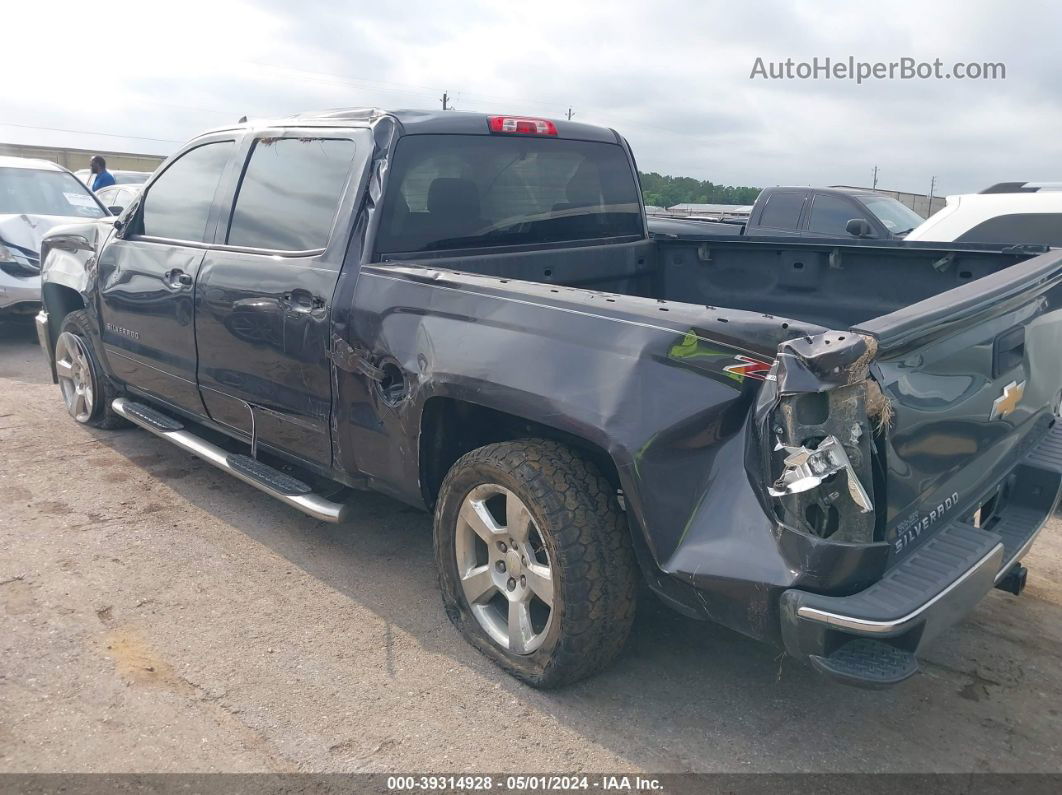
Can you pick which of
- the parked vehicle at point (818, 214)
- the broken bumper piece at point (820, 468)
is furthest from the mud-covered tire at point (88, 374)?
the parked vehicle at point (818, 214)

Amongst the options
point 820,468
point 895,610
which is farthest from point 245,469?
point 895,610

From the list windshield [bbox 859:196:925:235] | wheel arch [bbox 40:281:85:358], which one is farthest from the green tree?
wheel arch [bbox 40:281:85:358]

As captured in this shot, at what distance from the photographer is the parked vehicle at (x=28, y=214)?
27.4ft

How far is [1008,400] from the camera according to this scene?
3002 mm

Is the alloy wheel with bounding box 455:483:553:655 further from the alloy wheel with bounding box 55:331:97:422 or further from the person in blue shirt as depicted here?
the person in blue shirt

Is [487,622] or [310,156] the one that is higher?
[310,156]

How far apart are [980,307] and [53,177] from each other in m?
9.72

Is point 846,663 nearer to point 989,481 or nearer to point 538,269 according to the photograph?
point 989,481

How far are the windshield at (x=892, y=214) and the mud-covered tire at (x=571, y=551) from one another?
7620 millimetres

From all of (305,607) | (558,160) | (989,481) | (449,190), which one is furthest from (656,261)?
(305,607)

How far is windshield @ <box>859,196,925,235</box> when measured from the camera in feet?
31.5

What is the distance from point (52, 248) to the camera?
5.83 m

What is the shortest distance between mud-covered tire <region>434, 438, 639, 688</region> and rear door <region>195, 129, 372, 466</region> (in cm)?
105

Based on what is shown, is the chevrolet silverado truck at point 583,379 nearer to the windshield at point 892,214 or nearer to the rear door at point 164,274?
the rear door at point 164,274
